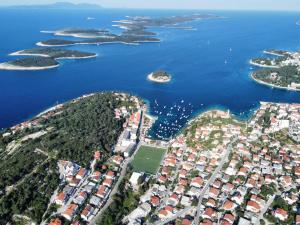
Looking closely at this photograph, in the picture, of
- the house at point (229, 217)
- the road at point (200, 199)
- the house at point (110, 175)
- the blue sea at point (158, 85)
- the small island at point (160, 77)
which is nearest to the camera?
the house at point (229, 217)

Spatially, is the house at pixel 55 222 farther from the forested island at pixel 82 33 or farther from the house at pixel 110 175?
the forested island at pixel 82 33

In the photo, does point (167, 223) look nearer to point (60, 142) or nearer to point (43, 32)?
point (60, 142)

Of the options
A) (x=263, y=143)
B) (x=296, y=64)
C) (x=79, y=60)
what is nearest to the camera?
(x=263, y=143)

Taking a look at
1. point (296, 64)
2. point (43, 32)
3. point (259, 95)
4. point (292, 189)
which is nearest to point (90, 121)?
point (292, 189)

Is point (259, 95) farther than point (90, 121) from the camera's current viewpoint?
Yes

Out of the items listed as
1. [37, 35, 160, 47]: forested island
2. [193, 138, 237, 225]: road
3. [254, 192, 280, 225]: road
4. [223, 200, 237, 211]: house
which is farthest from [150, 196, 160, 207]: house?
[37, 35, 160, 47]: forested island

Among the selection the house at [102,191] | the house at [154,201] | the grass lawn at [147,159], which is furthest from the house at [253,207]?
the house at [102,191]

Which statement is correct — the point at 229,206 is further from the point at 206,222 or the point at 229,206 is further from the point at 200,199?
the point at 206,222

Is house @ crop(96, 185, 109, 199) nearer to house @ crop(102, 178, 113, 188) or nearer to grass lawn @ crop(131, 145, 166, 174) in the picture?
house @ crop(102, 178, 113, 188)
